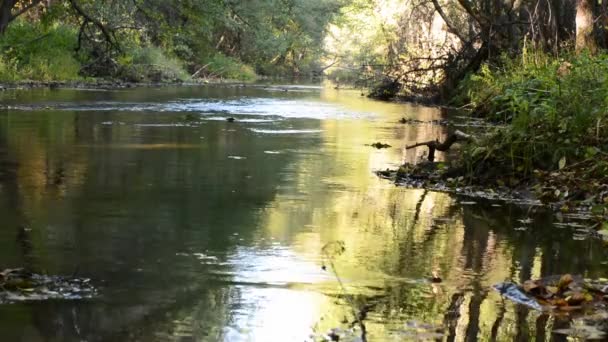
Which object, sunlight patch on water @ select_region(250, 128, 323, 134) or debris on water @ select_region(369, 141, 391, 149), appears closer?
debris on water @ select_region(369, 141, 391, 149)

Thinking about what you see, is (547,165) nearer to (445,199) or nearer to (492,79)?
(445,199)

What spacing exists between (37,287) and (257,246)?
197 centimetres

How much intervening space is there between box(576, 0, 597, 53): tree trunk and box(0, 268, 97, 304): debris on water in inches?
711

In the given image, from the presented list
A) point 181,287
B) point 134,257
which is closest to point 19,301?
point 181,287

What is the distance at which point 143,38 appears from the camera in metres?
46.9

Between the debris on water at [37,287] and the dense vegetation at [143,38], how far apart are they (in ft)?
43.5

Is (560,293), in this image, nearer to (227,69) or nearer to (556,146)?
(556,146)

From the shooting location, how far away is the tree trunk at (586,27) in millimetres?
21734

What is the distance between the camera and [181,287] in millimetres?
5734

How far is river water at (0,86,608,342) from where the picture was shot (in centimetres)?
500

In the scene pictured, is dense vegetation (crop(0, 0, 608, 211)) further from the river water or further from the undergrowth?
the river water

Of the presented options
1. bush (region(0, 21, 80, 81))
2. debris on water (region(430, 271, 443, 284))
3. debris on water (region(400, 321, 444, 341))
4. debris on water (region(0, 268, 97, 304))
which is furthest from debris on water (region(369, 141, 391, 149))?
bush (region(0, 21, 80, 81))

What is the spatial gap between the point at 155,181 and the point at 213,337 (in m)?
5.84

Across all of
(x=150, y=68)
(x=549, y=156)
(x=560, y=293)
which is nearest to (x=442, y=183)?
(x=549, y=156)
